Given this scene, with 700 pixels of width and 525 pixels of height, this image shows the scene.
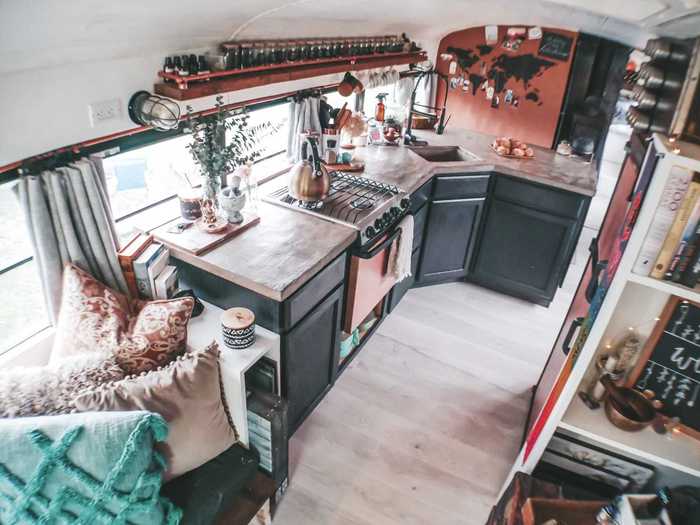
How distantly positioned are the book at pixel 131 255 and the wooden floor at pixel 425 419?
1.22 m

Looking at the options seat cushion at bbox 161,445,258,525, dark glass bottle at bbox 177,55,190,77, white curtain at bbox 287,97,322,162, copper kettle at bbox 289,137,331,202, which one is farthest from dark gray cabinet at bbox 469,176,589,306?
seat cushion at bbox 161,445,258,525

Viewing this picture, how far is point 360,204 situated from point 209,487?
164cm

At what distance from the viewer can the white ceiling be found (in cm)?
130

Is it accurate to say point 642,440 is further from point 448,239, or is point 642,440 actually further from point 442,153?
point 442,153

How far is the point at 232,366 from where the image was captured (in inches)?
73.7

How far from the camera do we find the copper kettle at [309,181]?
2.57m

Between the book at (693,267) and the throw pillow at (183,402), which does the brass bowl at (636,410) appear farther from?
the throw pillow at (183,402)

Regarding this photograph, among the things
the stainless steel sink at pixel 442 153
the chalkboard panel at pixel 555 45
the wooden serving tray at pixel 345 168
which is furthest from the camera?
the chalkboard panel at pixel 555 45

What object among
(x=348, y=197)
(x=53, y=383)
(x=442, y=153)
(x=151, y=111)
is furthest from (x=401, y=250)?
(x=53, y=383)

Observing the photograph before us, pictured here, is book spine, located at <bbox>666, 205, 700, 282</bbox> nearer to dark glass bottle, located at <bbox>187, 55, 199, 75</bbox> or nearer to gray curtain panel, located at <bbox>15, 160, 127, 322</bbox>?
dark glass bottle, located at <bbox>187, 55, 199, 75</bbox>

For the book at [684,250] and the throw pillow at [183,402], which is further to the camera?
the throw pillow at [183,402]

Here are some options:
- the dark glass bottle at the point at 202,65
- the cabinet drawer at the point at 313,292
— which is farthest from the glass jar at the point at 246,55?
the cabinet drawer at the point at 313,292

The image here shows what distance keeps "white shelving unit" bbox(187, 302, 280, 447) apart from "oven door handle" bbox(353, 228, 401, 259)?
68 cm

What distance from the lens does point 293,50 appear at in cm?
256
